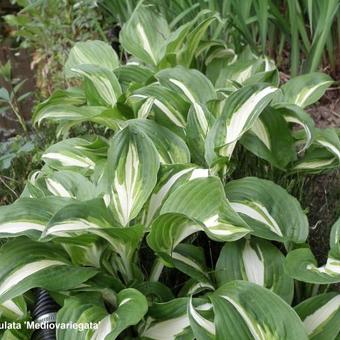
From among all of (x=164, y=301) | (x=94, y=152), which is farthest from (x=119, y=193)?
(x=94, y=152)

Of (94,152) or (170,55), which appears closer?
(94,152)

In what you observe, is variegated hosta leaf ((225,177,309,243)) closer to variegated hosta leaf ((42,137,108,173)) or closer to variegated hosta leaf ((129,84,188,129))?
variegated hosta leaf ((129,84,188,129))

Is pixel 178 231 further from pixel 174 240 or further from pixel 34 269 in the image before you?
pixel 34 269

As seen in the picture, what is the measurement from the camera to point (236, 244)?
3.58ft

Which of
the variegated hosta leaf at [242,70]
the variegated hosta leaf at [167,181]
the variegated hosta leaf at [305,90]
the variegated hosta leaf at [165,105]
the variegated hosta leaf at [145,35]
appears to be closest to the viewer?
the variegated hosta leaf at [167,181]

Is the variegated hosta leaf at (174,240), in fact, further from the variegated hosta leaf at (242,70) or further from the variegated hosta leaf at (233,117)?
the variegated hosta leaf at (242,70)

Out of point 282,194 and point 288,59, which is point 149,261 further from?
point 288,59

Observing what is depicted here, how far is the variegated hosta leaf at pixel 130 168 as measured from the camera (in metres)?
1.04

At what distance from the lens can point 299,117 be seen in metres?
1.23

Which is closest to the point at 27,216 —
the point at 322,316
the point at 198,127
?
the point at 198,127

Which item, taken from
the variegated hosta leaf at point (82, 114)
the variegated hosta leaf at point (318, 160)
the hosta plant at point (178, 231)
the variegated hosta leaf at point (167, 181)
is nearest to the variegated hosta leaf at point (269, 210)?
the hosta plant at point (178, 231)

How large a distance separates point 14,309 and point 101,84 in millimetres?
702

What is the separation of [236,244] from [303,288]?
18cm

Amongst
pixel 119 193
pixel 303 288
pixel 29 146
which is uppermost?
pixel 119 193
